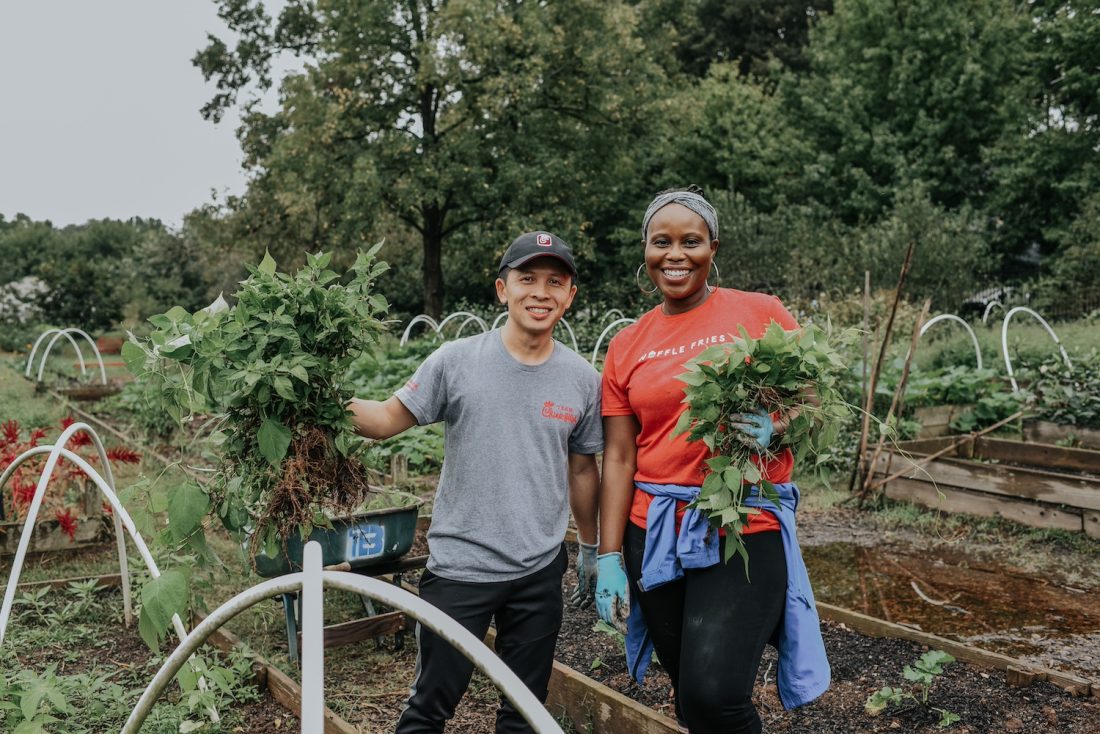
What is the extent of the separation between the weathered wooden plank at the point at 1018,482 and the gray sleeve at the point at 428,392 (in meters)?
3.88

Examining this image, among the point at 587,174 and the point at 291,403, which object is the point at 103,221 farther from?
the point at 291,403

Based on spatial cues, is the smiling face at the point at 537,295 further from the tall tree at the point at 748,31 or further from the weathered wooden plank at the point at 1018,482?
the tall tree at the point at 748,31

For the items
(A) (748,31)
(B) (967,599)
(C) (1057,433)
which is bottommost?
(B) (967,599)

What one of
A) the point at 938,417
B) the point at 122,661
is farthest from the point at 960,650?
the point at 938,417

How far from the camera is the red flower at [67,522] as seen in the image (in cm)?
489

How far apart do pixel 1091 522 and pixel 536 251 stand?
4827mm

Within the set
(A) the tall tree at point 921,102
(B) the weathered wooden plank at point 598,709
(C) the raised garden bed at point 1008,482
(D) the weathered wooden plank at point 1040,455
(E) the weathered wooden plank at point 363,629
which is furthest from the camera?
(A) the tall tree at point 921,102

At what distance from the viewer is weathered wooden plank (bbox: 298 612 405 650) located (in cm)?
387

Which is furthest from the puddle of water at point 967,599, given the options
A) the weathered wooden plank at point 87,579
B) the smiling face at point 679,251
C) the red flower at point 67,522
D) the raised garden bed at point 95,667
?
the red flower at point 67,522

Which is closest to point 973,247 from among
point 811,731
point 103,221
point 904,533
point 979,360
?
point 979,360

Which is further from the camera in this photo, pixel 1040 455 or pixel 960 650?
pixel 1040 455

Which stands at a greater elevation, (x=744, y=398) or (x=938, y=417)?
(x=744, y=398)

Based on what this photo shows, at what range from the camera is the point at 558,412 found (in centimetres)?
251

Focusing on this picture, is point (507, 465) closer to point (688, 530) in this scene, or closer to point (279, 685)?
point (688, 530)
